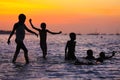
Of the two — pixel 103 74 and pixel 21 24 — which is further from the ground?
pixel 21 24

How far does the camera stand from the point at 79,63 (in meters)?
16.4

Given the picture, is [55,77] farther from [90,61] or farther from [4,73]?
[90,61]

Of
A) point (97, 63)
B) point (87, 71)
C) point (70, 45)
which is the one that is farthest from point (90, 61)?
point (87, 71)

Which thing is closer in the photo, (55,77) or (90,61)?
(55,77)

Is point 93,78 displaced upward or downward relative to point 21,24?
downward

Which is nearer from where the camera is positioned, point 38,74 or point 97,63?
point 38,74

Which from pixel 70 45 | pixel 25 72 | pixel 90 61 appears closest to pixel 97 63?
pixel 90 61

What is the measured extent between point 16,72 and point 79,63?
3.66m

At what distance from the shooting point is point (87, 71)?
14062 mm

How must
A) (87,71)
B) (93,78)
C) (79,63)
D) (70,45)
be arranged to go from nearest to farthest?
1. (93,78)
2. (87,71)
3. (79,63)
4. (70,45)

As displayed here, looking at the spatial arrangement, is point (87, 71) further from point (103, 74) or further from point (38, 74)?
point (38, 74)

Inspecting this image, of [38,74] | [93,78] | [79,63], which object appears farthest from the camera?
[79,63]

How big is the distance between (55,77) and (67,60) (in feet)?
20.5

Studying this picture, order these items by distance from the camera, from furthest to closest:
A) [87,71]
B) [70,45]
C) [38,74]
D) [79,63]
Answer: [70,45] → [79,63] → [87,71] → [38,74]
